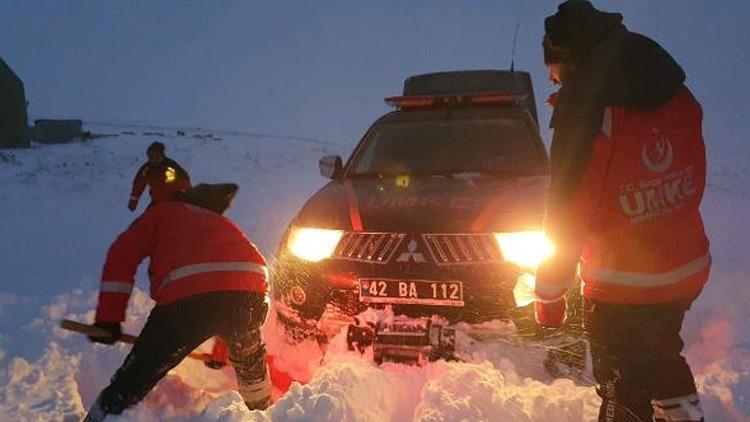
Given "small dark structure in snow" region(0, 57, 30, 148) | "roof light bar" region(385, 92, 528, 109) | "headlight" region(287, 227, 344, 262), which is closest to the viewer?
"headlight" region(287, 227, 344, 262)

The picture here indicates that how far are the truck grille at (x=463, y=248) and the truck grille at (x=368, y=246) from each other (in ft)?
0.63

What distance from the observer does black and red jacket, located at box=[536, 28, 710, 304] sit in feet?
6.41

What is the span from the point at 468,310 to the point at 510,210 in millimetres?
641

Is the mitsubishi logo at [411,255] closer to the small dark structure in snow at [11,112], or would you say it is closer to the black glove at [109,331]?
the black glove at [109,331]

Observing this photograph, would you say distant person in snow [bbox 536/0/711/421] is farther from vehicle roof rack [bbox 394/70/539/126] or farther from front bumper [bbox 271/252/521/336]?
vehicle roof rack [bbox 394/70/539/126]

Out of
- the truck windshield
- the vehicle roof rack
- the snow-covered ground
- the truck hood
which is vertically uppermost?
the vehicle roof rack

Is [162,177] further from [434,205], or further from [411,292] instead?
[411,292]

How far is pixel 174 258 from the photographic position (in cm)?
277

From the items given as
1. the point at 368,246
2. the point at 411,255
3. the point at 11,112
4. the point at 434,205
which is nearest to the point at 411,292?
the point at 411,255

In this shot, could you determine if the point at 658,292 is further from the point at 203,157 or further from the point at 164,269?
the point at 203,157

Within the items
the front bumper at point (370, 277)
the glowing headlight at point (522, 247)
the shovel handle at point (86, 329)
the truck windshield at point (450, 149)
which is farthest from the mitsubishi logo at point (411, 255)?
the shovel handle at point (86, 329)

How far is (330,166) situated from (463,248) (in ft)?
5.43

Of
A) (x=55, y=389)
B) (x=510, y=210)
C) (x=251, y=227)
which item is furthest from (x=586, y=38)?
(x=251, y=227)

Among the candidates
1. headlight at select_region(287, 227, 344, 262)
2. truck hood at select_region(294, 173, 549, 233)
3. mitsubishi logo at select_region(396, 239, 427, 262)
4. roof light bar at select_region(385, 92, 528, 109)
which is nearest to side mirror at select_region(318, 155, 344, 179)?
truck hood at select_region(294, 173, 549, 233)
